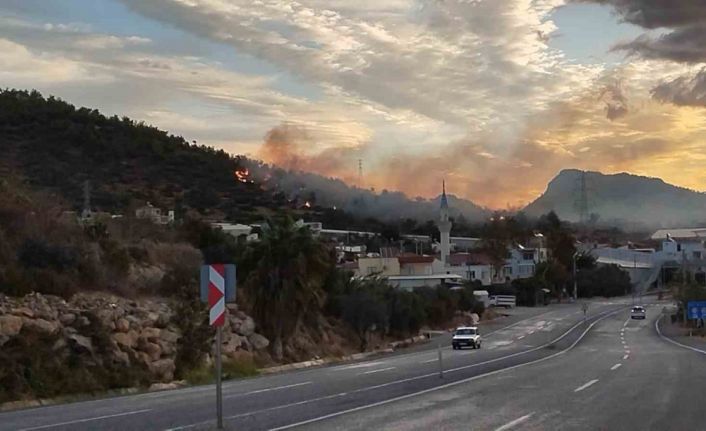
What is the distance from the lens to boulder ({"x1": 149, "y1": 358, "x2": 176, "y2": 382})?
31123 mm

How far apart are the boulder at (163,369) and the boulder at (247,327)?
425 inches

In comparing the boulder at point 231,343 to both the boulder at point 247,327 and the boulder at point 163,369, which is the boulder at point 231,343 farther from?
the boulder at point 163,369

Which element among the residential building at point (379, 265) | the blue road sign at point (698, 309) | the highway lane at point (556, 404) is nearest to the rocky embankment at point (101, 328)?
the highway lane at point (556, 404)

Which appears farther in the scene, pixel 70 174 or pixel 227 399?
pixel 70 174

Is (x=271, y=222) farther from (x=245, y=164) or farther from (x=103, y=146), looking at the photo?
(x=245, y=164)

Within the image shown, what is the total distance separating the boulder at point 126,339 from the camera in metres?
31.1

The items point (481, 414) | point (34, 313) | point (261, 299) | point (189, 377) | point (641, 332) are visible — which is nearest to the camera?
point (481, 414)

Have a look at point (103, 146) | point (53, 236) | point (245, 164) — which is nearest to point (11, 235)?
point (53, 236)

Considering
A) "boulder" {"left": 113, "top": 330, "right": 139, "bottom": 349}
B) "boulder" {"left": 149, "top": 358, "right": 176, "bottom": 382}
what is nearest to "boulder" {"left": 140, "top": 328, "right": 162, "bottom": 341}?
"boulder" {"left": 113, "top": 330, "right": 139, "bottom": 349}

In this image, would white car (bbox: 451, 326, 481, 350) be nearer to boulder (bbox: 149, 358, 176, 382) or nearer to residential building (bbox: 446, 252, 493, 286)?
boulder (bbox: 149, 358, 176, 382)

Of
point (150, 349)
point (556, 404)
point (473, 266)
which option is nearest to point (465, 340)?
point (150, 349)

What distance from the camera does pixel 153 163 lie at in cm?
11119

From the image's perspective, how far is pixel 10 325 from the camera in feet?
87.7

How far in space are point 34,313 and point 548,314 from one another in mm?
79906
